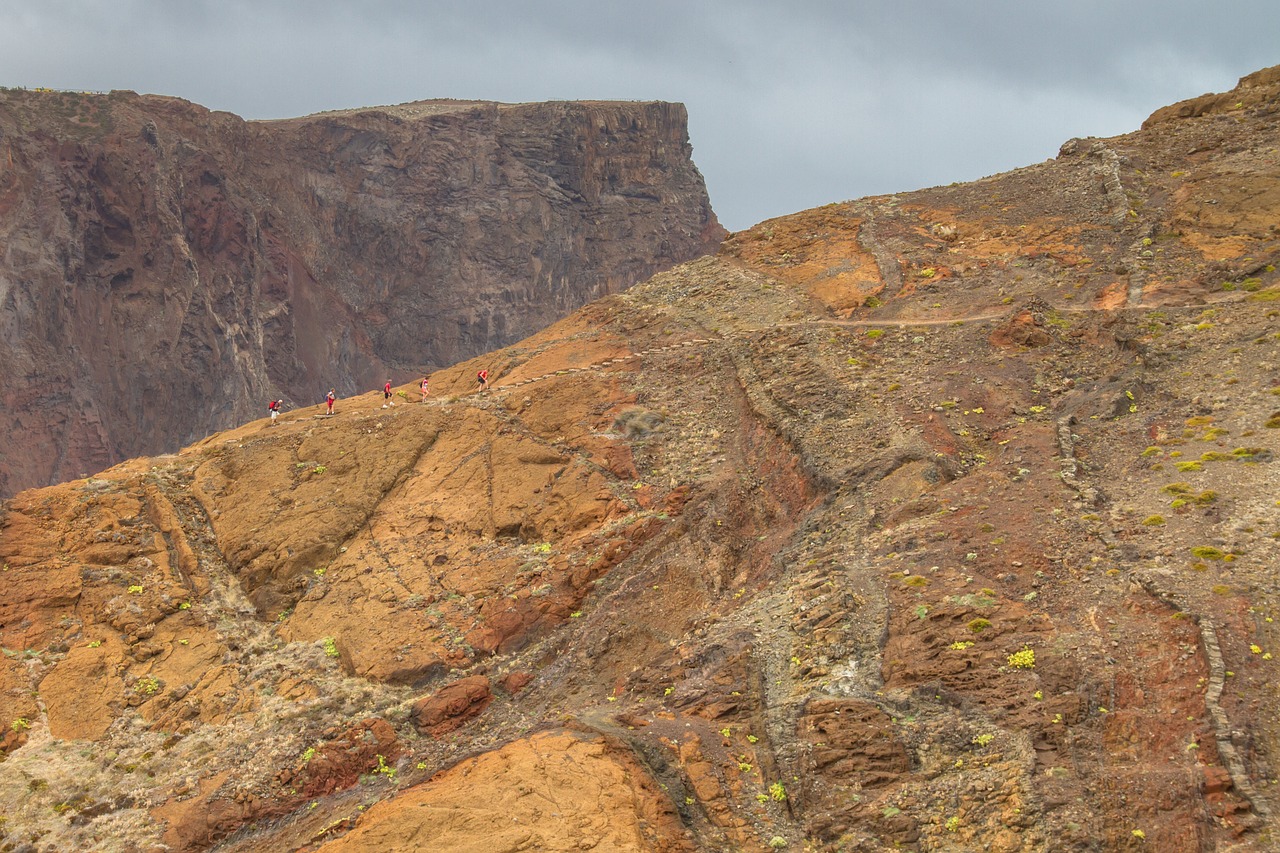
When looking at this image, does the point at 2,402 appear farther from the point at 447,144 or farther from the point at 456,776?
the point at 456,776

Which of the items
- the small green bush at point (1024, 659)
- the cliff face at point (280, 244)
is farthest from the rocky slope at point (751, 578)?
the cliff face at point (280, 244)

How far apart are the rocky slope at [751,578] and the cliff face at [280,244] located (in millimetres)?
47131

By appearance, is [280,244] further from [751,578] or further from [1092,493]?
[1092,493]

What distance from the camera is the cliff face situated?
79.2 meters

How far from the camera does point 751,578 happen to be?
29.8 m

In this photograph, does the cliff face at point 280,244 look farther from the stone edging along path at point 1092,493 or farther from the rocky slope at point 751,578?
the stone edging along path at point 1092,493

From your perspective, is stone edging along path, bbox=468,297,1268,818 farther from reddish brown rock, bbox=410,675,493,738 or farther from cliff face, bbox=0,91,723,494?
cliff face, bbox=0,91,723,494

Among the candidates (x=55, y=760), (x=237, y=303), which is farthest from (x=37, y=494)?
(x=237, y=303)

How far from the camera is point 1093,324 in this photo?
36.9m

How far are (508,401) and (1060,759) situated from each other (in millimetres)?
22701

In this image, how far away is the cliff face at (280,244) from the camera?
7925 cm

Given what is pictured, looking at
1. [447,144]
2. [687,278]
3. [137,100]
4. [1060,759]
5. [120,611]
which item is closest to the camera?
[1060,759]

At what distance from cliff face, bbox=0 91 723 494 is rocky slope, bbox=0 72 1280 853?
47131 mm

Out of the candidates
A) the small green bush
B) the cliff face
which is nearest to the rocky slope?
the small green bush
